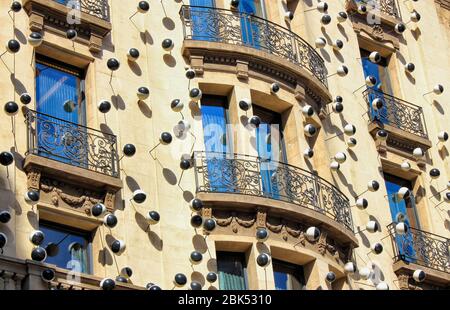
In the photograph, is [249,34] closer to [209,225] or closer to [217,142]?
[217,142]

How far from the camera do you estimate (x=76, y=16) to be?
88.0ft

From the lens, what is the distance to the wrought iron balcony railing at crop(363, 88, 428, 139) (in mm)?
31141

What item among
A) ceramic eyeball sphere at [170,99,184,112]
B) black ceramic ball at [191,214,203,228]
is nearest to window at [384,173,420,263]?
black ceramic ball at [191,214,203,228]

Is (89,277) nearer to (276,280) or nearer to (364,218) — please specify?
(276,280)

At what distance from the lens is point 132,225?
25125 mm

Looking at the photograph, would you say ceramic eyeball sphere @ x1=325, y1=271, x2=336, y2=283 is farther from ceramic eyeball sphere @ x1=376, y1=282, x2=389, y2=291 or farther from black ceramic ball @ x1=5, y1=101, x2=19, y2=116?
black ceramic ball @ x1=5, y1=101, x2=19, y2=116

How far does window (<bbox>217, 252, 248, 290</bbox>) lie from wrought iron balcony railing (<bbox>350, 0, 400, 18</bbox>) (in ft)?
29.6

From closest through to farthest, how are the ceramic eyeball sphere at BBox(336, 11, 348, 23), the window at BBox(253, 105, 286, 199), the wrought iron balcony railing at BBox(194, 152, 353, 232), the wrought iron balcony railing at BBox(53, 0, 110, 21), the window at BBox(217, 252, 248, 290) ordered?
the window at BBox(217, 252, 248, 290) → the wrought iron balcony railing at BBox(194, 152, 353, 232) → the wrought iron balcony railing at BBox(53, 0, 110, 21) → the window at BBox(253, 105, 286, 199) → the ceramic eyeball sphere at BBox(336, 11, 348, 23)

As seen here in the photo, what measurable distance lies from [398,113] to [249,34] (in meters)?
4.51

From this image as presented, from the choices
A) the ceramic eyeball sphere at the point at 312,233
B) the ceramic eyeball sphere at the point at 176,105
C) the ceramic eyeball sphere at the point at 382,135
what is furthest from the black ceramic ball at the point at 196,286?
the ceramic eyeball sphere at the point at 382,135

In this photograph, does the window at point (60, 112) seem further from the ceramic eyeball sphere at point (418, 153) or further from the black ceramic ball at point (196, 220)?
the ceramic eyeball sphere at point (418, 153)

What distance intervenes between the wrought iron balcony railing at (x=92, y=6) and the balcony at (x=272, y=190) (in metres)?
3.45

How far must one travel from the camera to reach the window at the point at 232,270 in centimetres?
2600

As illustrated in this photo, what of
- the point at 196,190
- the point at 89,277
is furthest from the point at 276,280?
the point at 89,277
